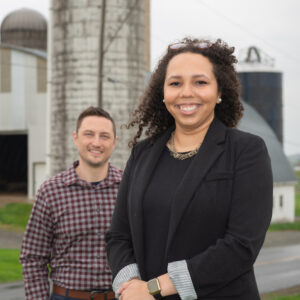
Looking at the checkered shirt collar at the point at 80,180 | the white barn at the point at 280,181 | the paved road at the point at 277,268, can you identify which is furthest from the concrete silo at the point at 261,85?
the checkered shirt collar at the point at 80,180

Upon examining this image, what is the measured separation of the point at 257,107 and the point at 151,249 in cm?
5900

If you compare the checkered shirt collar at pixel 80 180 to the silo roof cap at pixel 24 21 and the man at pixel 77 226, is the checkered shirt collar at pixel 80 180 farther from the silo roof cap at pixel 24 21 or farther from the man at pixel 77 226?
the silo roof cap at pixel 24 21

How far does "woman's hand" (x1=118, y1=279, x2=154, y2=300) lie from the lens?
2.58 m

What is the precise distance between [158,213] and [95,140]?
1389mm

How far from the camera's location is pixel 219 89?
279 centimetres

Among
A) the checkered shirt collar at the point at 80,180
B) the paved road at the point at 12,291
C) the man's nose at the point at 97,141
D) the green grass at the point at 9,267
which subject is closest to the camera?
the man's nose at the point at 97,141

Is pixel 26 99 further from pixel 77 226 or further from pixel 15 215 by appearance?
pixel 77 226

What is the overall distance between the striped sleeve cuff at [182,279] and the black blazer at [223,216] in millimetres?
21

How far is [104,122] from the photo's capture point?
3.96 m

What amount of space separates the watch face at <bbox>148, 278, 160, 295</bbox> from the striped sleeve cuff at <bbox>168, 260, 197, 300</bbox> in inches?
3.2

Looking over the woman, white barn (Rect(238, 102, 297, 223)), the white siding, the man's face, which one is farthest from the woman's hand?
the white siding

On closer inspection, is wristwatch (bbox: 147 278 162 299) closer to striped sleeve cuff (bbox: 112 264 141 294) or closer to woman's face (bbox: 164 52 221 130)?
striped sleeve cuff (bbox: 112 264 141 294)

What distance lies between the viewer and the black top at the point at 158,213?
2613 millimetres


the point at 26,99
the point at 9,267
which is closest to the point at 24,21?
the point at 26,99
